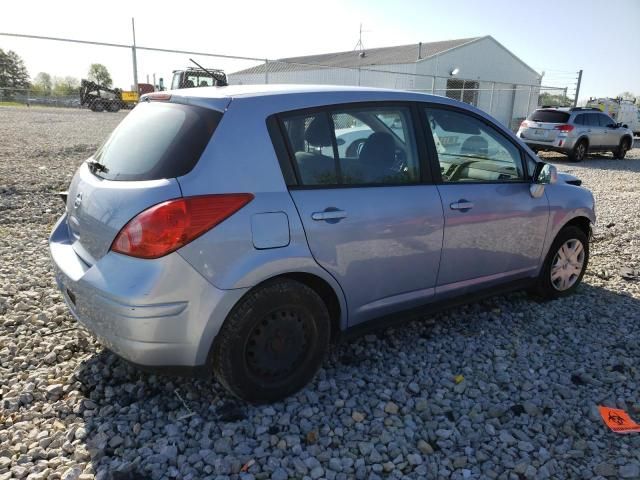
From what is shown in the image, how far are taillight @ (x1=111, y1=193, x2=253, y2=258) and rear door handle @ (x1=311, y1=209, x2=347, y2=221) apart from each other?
1.77 ft

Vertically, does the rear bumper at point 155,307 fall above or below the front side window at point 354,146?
below

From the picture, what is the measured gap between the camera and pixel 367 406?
9.31ft

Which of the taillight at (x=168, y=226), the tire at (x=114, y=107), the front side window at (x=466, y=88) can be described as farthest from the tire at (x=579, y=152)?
the tire at (x=114, y=107)

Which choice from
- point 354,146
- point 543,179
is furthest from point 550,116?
point 354,146

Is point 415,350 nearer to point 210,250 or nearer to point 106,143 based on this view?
point 210,250

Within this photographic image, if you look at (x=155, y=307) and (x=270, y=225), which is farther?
(x=270, y=225)

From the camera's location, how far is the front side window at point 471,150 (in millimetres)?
3424

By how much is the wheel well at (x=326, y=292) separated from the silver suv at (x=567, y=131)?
1422 centimetres

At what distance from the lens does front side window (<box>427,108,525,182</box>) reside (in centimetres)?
342

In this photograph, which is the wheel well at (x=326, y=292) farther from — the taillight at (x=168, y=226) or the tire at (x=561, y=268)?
the tire at (x=561, y=268)

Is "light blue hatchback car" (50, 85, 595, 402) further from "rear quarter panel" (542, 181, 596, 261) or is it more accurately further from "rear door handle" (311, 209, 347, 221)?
"rear quarter panel" (542, 181, 596, 261)

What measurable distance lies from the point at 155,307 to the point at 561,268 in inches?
140

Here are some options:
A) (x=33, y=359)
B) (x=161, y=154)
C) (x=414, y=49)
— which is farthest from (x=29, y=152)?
(x=414, y=49)

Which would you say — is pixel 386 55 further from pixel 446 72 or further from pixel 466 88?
pixel 466 88
